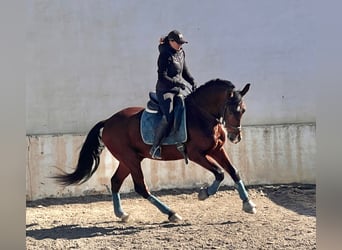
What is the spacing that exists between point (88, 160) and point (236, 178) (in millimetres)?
1345

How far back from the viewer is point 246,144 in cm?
541

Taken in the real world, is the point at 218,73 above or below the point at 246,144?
above

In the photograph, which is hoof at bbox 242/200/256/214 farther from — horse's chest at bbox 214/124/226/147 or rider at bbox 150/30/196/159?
rider at bbox 150/30/196/159

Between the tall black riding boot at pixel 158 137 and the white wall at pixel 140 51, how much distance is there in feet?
3.22

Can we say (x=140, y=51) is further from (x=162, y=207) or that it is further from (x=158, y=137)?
(x=162, y=207)

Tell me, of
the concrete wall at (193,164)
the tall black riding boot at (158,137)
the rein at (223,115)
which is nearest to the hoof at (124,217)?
the tall black riding boot at (158,137)

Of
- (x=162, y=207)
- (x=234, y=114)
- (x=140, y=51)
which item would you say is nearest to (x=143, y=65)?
(x=140, y=51)

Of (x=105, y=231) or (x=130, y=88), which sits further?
(x=130, y=88)

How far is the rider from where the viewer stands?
4.31 metres

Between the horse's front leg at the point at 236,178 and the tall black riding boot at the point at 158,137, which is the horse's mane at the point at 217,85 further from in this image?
the horse's front leg at the point at 236,178
